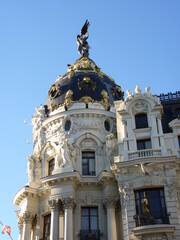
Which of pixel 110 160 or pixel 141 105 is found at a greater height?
pixel 141 105

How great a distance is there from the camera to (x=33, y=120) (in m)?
37.9

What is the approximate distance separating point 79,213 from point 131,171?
5.72 meters

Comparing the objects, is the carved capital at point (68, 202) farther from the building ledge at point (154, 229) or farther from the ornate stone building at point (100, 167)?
the building ledge at point (154, 229)

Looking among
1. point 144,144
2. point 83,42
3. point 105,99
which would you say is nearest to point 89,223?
point 144,144

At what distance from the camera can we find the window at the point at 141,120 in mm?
30758

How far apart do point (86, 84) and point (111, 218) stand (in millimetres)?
14310

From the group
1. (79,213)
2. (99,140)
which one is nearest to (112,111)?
(99,140)

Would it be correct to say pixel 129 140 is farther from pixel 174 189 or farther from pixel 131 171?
pixel 174 189

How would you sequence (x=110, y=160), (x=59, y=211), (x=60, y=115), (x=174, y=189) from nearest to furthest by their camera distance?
(x=174, y=189) < (x=59, y=211) < (x=110, y=160) < (x=60, y=115)

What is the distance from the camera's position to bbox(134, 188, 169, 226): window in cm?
2525

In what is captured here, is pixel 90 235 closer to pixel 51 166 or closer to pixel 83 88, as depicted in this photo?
pixel 51 166

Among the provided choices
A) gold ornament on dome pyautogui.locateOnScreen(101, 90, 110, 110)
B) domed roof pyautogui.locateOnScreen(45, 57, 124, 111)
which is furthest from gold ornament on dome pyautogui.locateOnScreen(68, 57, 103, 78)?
gold ornament on dome pyautogui.locateOnScreen(101, 90, 110, 110)

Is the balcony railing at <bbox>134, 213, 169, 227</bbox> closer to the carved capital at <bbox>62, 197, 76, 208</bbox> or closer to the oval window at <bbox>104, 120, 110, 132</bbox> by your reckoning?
the carved capital at <bbox>62, 197, 76, 208</bbox>

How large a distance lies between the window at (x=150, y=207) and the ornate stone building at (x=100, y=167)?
69 mm
